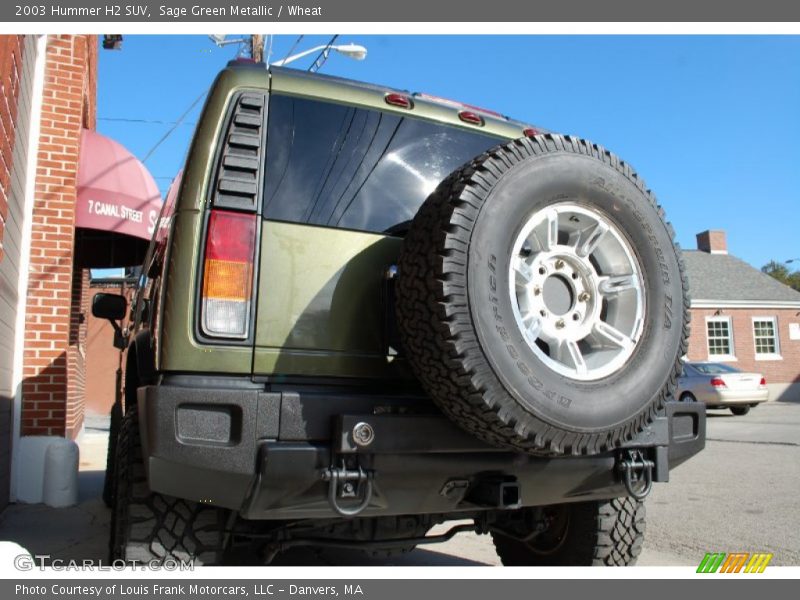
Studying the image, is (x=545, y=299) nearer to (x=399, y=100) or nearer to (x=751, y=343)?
(x=399, y=100)

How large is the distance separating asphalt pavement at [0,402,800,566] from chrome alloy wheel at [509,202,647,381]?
1972 millimetres

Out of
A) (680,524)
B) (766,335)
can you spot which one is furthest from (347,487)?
(766,335)

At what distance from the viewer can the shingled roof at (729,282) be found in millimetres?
26484

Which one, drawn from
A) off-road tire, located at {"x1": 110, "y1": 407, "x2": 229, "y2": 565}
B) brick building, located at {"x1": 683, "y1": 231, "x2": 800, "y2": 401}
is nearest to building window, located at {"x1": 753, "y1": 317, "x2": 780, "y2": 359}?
brick building, located at {"x1": 683, "y1": 231, "x2": 800, "y2": 401}

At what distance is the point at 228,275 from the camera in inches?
94.7

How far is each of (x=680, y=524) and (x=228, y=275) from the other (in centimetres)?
415

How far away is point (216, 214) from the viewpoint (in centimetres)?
243

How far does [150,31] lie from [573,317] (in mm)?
2788

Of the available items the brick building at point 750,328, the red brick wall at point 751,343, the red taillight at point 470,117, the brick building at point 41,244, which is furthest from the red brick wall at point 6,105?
the brick building at point 750,328

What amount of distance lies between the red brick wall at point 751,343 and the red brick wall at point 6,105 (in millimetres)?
24335

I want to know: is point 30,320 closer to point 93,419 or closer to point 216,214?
point 216,214

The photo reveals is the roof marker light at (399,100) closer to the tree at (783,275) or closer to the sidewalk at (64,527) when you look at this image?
the sidewalk at (64,527)
